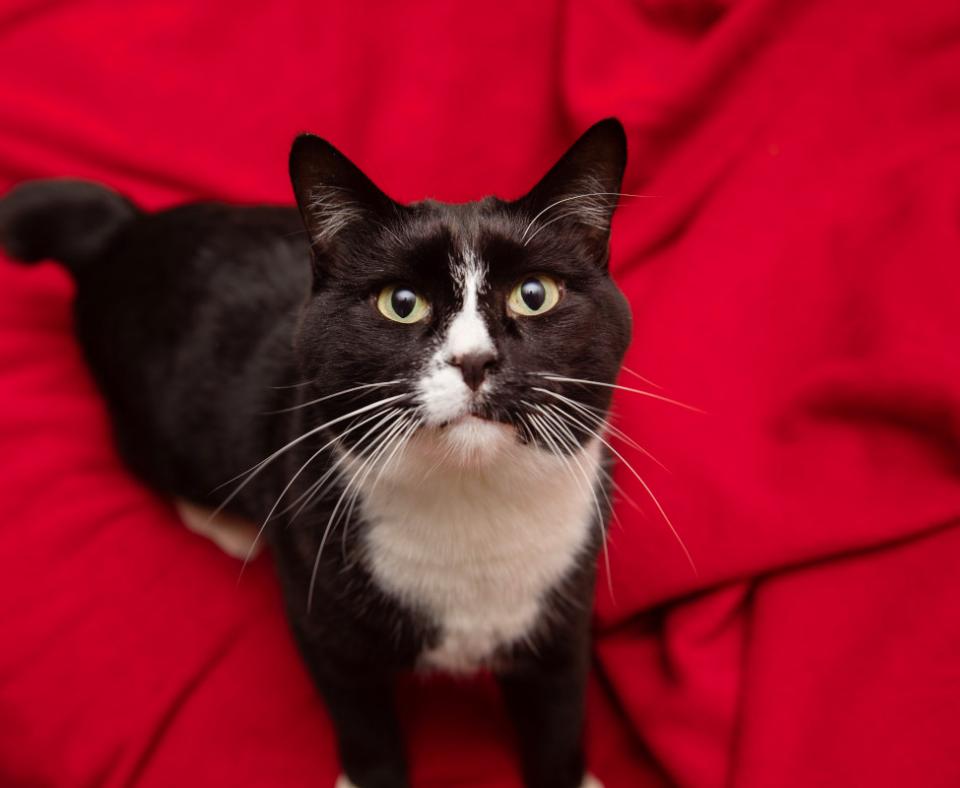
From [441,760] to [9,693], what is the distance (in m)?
0.52

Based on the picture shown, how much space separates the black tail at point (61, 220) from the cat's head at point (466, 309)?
596 mm

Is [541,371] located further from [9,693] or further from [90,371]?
[90,371]

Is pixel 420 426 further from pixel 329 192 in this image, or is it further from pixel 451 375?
pixel 329 192

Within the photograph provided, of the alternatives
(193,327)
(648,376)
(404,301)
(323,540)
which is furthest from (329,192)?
(648,376)

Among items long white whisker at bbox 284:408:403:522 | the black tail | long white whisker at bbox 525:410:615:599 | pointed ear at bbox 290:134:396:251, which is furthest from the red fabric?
pointed ear at bbox 290:134:396:251

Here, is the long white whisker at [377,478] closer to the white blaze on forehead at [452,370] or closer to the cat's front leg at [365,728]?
the white blaze on forehead at [452,370]

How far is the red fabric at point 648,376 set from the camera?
103cm

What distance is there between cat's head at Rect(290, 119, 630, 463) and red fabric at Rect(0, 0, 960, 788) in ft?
1.27

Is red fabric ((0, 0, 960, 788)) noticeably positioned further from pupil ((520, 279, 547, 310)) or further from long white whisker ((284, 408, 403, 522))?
pupil ((520, 279, 547, 310))

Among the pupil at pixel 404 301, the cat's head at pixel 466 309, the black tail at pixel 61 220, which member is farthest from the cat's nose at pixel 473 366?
the black tail at pixel 61 220

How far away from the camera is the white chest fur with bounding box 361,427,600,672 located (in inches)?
34.3

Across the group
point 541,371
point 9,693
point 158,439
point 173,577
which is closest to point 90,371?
point 158,439

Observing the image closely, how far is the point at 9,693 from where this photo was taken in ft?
3.42

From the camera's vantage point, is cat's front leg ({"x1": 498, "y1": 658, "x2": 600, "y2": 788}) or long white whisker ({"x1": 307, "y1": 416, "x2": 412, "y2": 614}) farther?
cat's front leg ({"x1": 498, "y1": 658, "x2": 600, "y2": 788})
